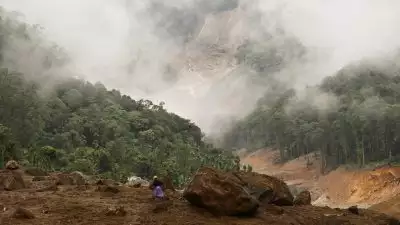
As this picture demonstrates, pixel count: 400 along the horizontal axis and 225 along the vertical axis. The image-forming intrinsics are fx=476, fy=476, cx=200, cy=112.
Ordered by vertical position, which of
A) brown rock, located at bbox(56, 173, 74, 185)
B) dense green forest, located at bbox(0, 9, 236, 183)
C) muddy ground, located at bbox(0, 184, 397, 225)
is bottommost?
muddy ground, located at bbox(0, 184, 397, 225)

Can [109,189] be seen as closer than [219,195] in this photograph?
No

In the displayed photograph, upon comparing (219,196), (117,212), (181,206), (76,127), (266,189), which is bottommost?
(117,212)

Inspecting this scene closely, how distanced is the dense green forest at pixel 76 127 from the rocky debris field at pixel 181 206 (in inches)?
909

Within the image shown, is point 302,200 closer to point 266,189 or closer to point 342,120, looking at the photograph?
point 266,189

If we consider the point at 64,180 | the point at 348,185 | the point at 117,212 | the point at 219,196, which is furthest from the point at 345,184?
the point at 117,212

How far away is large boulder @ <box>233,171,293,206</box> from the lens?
2052cm

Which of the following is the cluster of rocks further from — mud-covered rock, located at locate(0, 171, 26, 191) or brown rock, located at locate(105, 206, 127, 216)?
mud-covered rock, located at locate(0, 171, 26, 191)

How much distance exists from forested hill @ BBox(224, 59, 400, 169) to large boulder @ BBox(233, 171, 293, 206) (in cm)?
5664

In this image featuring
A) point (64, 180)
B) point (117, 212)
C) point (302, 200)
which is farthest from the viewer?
point (64, 180)

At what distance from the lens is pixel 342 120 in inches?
3127

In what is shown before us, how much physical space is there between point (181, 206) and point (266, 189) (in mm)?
4283

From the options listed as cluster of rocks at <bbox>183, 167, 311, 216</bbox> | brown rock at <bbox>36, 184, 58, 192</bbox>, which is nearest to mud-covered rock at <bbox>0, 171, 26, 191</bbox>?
brown rock at <bbox>36, 184, 58, 192</bbox>

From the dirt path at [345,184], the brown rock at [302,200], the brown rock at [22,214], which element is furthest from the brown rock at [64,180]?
the dirt path at [345,184]

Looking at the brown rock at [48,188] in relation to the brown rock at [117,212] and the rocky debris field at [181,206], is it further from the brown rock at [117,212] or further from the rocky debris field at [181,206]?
the brown rock at [117,212]
